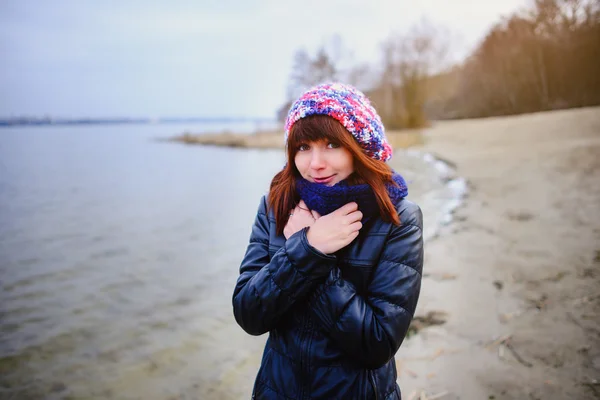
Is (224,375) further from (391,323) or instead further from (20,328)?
(20,328)

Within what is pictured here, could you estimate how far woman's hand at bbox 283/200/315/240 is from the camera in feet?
4.39

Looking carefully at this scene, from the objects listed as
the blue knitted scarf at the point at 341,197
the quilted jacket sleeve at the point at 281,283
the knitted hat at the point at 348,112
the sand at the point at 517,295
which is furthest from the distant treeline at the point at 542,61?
the quilted jacket sleeve at the point at 281,283

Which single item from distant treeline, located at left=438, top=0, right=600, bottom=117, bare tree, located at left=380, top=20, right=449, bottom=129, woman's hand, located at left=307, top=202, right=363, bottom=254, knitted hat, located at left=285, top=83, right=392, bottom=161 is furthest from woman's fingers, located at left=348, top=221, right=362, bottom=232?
bare tree, located at left=380, top=20, right=449, bottom=129

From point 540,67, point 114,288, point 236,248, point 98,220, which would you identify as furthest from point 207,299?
point 540,67

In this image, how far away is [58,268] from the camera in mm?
6762

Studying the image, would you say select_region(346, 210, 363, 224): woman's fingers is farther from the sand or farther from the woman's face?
the sand

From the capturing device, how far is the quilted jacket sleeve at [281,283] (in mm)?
1202

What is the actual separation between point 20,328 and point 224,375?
3.25 m

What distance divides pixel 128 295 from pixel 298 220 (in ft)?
17.1

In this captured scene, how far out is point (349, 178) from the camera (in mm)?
1386

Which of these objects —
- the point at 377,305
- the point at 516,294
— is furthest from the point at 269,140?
the point at 377,305

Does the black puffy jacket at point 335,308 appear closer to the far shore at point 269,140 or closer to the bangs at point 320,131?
the bangs at point 320,131

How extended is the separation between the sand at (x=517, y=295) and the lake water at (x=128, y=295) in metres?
1.10

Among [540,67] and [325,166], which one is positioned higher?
[540,67]
